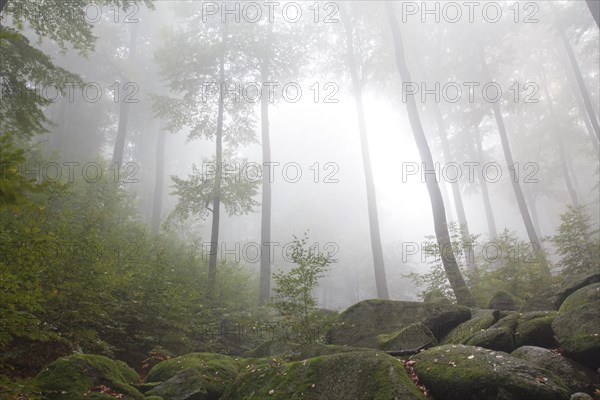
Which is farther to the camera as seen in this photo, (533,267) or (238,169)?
(238,169)

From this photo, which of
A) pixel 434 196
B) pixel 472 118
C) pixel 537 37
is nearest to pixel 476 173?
pixel 472 118

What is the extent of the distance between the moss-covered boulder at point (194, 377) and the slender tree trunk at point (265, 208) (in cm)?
723

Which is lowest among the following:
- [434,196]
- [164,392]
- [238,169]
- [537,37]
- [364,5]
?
[164,392]

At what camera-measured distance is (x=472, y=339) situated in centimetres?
591

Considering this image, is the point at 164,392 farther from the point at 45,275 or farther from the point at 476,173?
the point at 476,173

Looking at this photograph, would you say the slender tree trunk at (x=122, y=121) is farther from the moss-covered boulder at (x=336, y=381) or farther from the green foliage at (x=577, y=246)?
the green foliage at (x=577, y=246)

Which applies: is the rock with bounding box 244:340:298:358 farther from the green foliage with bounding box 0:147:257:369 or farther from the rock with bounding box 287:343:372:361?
the rock with bounding box 287:343:372:361

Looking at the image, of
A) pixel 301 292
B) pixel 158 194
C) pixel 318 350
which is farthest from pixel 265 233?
pixel 318 350

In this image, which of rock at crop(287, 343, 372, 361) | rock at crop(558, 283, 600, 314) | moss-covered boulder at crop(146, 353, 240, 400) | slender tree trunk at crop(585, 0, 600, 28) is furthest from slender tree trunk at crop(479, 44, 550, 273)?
moss-covered boulder at crop(146, 353, 240, 400)

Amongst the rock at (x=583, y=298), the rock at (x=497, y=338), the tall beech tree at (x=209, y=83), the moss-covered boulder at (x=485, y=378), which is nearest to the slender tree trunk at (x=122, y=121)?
the tall beech tree at (x=209, y=83)

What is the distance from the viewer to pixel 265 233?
50.4 ft

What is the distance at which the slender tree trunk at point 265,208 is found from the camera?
46.9 feet

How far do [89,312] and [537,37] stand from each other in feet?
109

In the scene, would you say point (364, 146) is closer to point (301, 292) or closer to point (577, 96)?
point (301, 292)
